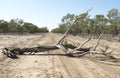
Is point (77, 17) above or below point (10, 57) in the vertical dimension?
above

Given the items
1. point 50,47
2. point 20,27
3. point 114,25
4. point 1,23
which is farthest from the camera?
point 20,27

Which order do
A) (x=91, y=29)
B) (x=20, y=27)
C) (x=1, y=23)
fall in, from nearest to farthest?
(x=91, y=29)
(x=1, y=23)
(x=20, y=27)

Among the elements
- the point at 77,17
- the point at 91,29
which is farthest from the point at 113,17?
the point at 77,17

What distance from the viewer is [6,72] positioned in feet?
32.3

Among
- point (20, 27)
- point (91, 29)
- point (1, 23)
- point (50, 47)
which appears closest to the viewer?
point (50, 47)

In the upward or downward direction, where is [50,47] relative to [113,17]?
downward

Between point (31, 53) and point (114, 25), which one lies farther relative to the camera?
point (114, 25)

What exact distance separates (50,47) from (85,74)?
682 cm

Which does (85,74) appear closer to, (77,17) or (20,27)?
(77,17)

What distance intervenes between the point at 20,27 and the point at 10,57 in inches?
4342

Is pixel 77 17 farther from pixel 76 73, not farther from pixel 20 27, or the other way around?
pixel 20 27

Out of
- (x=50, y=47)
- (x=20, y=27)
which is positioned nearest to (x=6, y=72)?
(x=50, y=47)

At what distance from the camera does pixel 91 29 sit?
83875 mm

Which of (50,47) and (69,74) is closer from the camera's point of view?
(69,74)
